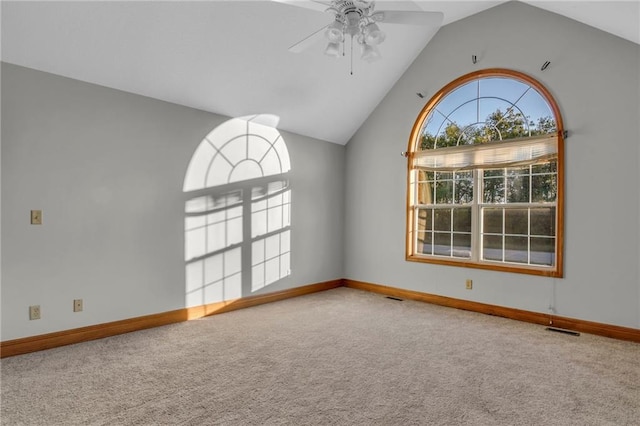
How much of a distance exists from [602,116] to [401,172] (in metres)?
2.34

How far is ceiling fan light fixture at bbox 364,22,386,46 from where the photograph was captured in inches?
103

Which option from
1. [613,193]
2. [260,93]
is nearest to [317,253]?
[260,93]

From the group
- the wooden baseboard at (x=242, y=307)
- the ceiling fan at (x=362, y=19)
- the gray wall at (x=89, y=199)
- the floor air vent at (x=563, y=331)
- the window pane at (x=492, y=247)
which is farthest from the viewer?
the window pane at (x=492, y=247)

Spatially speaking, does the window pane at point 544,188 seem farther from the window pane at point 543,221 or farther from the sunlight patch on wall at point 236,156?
the sunlight patch on wall at point 236,156

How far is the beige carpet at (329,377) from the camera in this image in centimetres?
219

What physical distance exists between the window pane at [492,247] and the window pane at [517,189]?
1.63 feet

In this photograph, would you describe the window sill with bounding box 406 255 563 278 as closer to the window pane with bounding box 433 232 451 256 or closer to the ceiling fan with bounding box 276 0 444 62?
the window pane with bounding box 433 232 451 256

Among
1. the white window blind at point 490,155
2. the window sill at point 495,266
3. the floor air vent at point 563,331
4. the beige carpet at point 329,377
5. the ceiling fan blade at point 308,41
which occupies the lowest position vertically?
the floor air vent at point 563,331

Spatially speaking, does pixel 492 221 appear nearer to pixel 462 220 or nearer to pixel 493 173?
pixel 462 220

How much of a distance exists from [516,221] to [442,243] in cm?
98

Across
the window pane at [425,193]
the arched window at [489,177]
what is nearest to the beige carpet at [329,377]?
the arched window at [489,177]

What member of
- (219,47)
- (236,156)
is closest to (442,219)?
(236,156)

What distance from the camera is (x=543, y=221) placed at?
13.7 feet

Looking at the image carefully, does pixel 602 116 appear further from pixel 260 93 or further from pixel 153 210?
pixel 153 210
